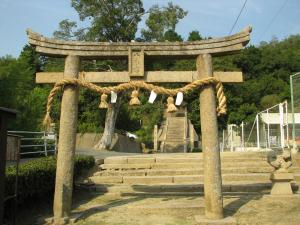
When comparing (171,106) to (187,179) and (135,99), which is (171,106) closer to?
(135,99)

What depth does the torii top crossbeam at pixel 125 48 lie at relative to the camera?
7.54m

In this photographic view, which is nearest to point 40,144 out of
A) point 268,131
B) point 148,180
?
point 148,180

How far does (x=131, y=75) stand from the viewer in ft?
24.8

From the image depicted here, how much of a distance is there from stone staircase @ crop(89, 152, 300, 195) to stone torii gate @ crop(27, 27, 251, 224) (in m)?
3.09

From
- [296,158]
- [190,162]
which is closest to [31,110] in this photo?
[190,162]

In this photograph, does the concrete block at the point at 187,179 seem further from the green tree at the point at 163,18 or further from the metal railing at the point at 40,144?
the green tree at the point at 163,18

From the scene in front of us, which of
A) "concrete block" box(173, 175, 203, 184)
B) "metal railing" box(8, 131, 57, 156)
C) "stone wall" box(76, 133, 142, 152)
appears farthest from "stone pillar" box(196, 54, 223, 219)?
"stone wall" box(76, 133, 142, 152)

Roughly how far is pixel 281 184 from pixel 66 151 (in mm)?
5436

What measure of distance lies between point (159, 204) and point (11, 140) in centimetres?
364

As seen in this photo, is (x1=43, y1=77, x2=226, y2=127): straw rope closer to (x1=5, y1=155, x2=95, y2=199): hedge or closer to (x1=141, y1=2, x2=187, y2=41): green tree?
(x1=5, y1=155, x2=95, y2=199): hedge

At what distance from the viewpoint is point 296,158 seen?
13.3 metres

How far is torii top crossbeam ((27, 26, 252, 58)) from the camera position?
7.54 metres

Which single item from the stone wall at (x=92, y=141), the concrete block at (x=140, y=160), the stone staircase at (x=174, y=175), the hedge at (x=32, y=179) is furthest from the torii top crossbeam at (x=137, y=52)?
the stone wall at (x=92, y=141)

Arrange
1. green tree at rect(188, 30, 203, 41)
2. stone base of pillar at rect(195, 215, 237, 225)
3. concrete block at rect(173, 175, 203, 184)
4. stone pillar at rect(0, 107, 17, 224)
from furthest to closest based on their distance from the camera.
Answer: green tree at rect(188, 30, 203, 41) → concrete block at rect(173, 175, 203, 184) → stone base of pillar at rect(195, 215, 237, 225) → stone pillar at rect(0, 107, 17, 224)
